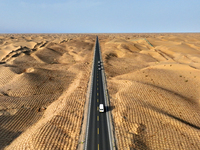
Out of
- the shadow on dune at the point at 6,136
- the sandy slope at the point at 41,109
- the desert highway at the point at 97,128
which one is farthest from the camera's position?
the shadow on dune at the point at 6,136

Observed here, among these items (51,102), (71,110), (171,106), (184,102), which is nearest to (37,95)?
(51,102)

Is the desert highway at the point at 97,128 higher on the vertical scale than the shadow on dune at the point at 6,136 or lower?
higher

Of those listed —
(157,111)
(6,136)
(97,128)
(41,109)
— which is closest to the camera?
(97,128)

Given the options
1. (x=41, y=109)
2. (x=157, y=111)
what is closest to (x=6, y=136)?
(x=41, y=109)

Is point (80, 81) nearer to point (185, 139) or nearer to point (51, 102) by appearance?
point (51, 102)

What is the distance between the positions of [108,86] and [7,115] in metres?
30.4

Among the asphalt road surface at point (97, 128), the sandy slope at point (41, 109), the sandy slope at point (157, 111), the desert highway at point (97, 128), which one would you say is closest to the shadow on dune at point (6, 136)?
the sandy slope at point (41, 109)

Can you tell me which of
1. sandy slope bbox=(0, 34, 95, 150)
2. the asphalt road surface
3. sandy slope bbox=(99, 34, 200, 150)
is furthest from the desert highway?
sandy slope bbox=(0, 34, 95, 150)

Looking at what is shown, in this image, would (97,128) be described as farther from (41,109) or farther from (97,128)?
(41,109)

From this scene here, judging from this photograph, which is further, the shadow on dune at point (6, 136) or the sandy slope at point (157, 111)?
the shadow on dune at point (6, 136)

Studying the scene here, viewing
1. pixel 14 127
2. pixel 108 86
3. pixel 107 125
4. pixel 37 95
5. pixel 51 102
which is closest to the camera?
pixel 107 125

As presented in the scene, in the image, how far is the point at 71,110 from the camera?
3086cm

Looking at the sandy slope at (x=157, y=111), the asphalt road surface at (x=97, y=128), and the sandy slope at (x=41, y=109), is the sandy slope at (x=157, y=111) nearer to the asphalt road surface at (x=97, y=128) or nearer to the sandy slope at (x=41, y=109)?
the asphalt road surface at (x=97, y=128)

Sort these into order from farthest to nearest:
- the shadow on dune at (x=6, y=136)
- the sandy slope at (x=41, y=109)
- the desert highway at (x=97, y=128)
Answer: the shadow on dune at (x=6, y=136) → the sandy slope at (x=41, y=109) → the desert highway at (x=97, y=128)
